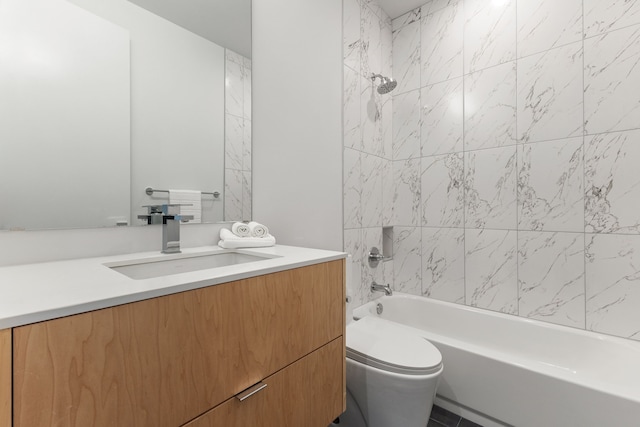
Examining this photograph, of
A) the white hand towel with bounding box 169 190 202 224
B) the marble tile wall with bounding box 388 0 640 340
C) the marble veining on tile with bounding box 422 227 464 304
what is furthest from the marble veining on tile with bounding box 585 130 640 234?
the white hand towel with bounding box 169 190 202 224

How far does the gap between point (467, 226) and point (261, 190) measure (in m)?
1.43

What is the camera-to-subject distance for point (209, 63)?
4.21 feet

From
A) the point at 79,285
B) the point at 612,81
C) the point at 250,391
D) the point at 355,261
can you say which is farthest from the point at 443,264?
the point at 79,285

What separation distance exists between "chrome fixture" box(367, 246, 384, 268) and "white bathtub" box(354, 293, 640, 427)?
28 centimetres

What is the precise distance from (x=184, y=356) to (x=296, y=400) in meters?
0.43

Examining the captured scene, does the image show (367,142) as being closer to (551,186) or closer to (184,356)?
(551,186)

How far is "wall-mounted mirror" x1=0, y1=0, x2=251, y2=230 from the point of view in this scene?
85 cm

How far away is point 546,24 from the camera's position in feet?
5.60

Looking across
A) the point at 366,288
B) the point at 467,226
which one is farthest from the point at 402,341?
the point at 467,226

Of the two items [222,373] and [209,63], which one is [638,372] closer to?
[222,373]

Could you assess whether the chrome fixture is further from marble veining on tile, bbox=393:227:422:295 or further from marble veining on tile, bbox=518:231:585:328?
marble veining on tile, bbox=518:231:585:328

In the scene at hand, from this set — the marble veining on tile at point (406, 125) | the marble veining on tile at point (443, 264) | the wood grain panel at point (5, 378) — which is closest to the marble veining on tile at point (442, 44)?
the marble veining on tile at point (406, 125)

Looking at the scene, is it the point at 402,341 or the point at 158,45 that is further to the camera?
the point at 402,341

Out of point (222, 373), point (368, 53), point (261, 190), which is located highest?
point (368, 53)
